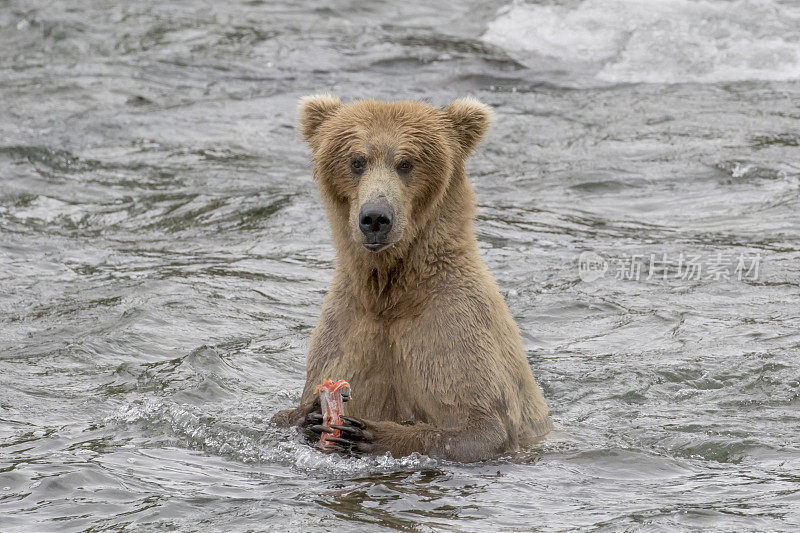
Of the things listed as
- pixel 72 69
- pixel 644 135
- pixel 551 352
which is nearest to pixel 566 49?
pixel 644 135

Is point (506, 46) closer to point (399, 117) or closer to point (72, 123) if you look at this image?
point (72, 123)

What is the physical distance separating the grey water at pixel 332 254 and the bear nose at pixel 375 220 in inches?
42.1

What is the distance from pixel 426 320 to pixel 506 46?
39.8 ft

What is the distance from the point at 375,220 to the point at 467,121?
3.17 ft

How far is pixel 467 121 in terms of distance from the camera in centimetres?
616

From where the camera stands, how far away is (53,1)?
19.1 metres

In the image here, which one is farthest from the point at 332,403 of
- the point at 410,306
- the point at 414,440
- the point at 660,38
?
the point at 660,38

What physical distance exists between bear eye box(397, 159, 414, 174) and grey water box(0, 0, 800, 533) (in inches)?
55.2

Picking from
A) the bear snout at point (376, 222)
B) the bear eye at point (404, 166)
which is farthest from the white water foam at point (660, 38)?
the bear snout at point (376, 222)

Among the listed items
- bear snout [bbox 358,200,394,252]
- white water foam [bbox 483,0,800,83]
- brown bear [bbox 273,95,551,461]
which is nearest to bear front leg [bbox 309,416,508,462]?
brown bear [bbox 273,95,551,461]

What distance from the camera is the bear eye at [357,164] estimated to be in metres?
5.77
